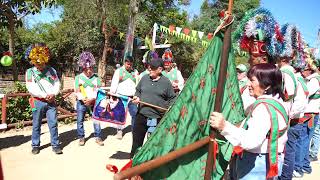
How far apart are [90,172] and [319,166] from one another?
4.25 metres

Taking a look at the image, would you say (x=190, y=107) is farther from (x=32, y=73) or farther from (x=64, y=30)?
(x=64, y=30)

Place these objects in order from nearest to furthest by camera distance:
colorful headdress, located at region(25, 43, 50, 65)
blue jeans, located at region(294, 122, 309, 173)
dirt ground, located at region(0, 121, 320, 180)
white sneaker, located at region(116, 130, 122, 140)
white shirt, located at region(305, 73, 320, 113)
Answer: blue jeans, located at region(294, 122, 309, 173) < dirt ground, located at region(0, 121, 320, 180) < white shirt, located at region(305, 73, 320, 113) < colorful headdress, located at region(25, 43, 50, 65) < white sneaker, located at region(116, 130, 122, 140)

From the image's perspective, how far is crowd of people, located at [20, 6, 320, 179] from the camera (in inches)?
102

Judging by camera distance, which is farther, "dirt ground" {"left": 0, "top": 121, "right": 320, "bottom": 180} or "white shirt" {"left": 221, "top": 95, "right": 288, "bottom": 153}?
"dirt ground" {"left": 0, "top": 121, "right": 320, "bottom": 180}

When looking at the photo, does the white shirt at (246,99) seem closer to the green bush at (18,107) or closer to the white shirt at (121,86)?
the white shirt at (121,86)

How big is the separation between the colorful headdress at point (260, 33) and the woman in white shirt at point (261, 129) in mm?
684

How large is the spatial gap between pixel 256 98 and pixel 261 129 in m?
0.39

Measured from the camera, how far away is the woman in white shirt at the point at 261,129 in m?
2.47

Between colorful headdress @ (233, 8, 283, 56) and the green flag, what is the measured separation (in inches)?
41.3

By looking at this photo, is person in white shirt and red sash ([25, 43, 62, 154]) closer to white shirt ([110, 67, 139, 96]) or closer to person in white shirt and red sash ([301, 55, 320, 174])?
white shirt ([110, 67, 139, 96])

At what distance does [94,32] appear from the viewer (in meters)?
20.2

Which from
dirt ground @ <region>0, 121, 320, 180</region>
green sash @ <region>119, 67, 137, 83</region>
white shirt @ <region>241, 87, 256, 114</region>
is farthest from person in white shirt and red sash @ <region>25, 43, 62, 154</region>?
white shirt @ <region>241, 87, 256, 114</region>

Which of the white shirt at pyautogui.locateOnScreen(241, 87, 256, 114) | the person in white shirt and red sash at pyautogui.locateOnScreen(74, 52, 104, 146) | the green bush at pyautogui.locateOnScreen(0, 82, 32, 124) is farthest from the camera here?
the green bush at pyautogui.locateOnScreen(0, 82, 32, 124)

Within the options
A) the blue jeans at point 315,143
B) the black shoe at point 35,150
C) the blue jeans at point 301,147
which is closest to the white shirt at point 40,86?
the black shoe at point 35,150
